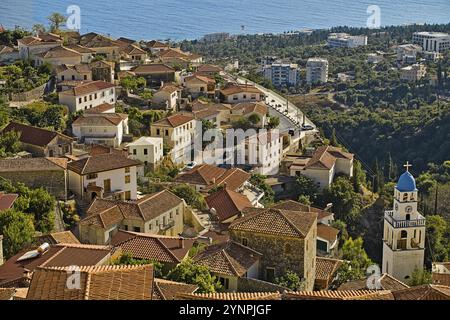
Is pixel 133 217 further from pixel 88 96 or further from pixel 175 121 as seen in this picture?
pixel 88 96

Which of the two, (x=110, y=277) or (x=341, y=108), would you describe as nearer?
(x=110, y=277)

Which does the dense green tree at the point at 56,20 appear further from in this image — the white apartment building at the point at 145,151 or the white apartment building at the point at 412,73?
the white apartment building at the point at 412,73

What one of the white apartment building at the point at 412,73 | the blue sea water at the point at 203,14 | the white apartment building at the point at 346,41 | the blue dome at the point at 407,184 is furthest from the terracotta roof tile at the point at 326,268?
the white apartment building at the point at 346,41

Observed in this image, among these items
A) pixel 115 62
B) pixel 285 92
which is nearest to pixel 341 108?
pixel 285 92

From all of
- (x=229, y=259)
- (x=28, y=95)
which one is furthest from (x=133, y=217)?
(x=28, y=95)

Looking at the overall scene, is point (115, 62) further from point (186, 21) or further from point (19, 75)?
point (186, 21)

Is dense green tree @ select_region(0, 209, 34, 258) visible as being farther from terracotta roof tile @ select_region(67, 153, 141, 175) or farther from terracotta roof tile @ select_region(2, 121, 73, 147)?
terracotta roof tile @ select_region(2, 121, 73, 147)

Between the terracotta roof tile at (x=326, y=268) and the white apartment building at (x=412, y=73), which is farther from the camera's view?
the white apartment building at (x=412, y=73)

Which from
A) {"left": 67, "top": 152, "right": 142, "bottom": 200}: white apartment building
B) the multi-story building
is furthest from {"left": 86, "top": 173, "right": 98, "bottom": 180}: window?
the multi-story building
